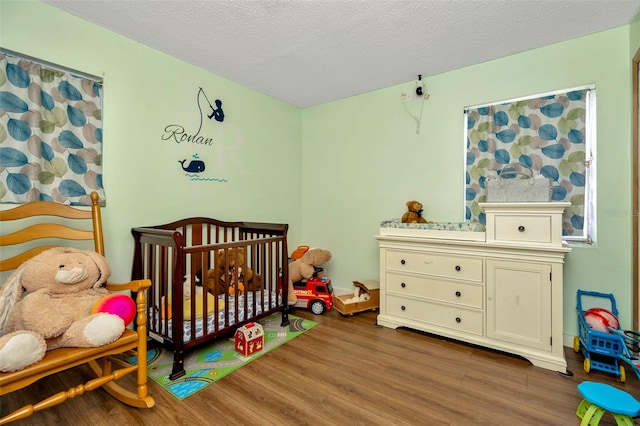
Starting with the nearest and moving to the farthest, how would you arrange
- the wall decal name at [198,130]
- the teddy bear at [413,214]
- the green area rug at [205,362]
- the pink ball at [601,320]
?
the green area rug at [205,362] → the pink ball at [601,320] → the wall decal name at [198,130] → the teddy bear at [413,214]

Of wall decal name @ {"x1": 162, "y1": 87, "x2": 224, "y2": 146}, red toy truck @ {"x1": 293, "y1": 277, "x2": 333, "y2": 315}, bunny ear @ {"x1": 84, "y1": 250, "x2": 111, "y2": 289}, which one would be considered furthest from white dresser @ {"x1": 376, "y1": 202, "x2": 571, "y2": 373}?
bunny ear @ {"x1": 84, "y1": 250, "x2": 111, "y2": 289}

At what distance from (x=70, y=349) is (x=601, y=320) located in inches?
126

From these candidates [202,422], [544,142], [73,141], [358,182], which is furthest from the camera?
[358,182]

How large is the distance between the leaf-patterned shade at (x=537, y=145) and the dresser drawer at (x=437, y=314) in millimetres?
891

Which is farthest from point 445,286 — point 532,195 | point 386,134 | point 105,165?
point 105,165

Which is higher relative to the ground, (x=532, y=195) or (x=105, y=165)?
(x=105, y=165)

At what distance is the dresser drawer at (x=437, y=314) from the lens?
229cm

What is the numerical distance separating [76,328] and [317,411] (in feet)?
4.19

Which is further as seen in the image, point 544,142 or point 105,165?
point 544,142

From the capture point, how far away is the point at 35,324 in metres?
1.32

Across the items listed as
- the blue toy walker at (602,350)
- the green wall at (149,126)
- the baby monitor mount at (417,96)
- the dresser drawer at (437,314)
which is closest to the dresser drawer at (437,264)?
the dresser drawer at (437,314)

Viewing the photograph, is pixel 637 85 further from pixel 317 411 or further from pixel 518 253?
pixel 317 411

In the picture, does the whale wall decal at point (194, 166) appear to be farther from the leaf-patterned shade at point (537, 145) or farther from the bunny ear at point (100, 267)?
the leaf-patterned shade at point (537, 145)

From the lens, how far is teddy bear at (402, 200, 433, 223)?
110 inches
